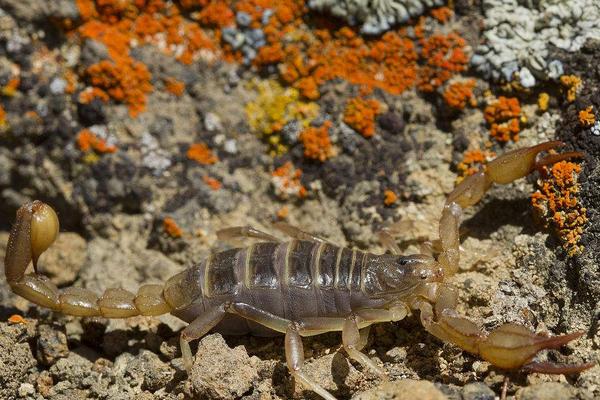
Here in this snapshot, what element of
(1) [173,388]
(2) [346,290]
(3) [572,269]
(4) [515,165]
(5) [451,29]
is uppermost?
(5) [451,29]

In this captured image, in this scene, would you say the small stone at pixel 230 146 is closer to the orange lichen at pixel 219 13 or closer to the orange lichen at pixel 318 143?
the orange lichen at pixel 318 143

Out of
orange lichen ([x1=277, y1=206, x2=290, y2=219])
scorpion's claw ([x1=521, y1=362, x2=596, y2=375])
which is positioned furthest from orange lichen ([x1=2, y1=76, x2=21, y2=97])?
scorpion's claw ([x1=521, y1=362, x2=596, y2=375])

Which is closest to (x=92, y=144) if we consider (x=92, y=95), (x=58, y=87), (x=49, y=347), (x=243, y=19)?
(x=92, y=95)

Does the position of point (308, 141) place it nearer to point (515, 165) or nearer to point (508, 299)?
point (515, 165)

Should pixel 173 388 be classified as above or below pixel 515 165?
below

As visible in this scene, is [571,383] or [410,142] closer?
[571,383]

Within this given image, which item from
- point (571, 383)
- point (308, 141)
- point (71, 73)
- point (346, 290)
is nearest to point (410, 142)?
point (308, 141)

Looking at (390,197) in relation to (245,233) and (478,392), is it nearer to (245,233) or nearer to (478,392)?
(245,233)
